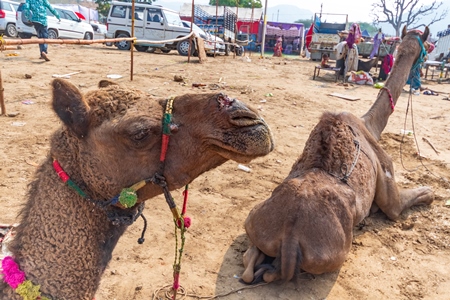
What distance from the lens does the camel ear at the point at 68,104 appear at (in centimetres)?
168

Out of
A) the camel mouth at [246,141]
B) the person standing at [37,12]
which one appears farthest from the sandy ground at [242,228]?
the person standing at [37,12]

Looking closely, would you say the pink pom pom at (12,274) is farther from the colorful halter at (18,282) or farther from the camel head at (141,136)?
the camel head at (141,136)

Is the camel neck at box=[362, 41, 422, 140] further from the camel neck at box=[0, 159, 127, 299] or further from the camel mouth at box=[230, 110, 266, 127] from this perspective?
the camel neck at box=[0, 159, 127, 299]

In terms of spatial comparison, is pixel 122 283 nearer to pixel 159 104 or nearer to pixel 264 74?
pixel 159 104

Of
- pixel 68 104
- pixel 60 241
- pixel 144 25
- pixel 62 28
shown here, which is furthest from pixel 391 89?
pixel 62 28

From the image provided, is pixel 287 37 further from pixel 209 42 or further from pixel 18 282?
pixel 18 282

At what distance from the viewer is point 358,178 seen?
4.04 m

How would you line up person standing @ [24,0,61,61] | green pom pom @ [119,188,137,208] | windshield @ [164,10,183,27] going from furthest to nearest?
windshield @ [164,10,183,27]
person standing @ [24,0,61,61]
green pom pom @ [119,188,137,208]

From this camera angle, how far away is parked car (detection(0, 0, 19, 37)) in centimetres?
2042

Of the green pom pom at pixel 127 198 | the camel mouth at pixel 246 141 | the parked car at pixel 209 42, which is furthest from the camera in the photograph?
the parked car at pixel 209 42

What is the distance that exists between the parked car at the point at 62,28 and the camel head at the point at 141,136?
20644 mm

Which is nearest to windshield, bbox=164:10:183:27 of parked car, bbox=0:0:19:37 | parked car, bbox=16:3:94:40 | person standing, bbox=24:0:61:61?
parked car, bbox=16:3:94:40

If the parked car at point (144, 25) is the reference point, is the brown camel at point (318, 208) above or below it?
below

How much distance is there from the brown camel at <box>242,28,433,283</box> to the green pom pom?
75.9 inches
